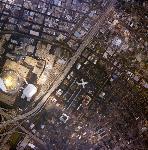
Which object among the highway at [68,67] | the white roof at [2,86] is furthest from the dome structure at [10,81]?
the highway at [68,67]

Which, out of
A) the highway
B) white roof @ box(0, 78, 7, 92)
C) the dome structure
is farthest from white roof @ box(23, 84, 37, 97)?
white roof @ box(0, 78, 7, 92)

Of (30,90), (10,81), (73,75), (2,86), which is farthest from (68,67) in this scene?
(2,86)

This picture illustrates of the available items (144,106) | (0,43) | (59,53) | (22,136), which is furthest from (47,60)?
(144,106)

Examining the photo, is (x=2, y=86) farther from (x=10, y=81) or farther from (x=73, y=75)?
(x=73, y=75)

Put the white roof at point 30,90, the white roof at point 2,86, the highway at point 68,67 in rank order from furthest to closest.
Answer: the white roof at point 30,90 < the white roof at point 2,86 < the highway at point 68,67

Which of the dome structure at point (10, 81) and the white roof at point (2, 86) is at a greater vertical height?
the dome structure at point (10, 81)

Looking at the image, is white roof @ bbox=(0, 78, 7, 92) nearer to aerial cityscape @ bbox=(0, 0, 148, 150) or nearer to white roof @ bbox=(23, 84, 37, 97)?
aerial cityscape @ bbox=(0, 0, 148, 150)

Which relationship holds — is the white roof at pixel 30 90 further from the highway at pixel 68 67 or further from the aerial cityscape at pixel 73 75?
the highway at pixel 68 67

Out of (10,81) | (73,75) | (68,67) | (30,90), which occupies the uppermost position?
(68,67)
